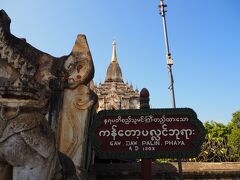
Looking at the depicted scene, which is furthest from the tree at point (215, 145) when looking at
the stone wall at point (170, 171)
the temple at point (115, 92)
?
the temple at point (115, 92)

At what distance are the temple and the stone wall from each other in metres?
54.0

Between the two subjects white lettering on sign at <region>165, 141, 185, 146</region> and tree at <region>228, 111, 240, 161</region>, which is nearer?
white lettering on sign at <region>165, 141, 185, 146</region>

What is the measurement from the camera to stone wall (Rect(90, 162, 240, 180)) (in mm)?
7441

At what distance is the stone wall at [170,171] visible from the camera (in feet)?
24.4

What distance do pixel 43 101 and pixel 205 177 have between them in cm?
489

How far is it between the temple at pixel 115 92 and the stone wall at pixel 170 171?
53982 millimetres

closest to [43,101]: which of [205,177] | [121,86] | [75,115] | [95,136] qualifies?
[95,136]

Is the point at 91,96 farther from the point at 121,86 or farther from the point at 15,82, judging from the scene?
the point at 121,86

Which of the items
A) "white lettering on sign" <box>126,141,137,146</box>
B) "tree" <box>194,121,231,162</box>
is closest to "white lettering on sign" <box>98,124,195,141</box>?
"white lettering on sign" <box>126,141,137,146</box>

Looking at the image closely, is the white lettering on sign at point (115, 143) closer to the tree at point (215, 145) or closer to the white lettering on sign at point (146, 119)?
the white lettering on sign at point (146, 119)

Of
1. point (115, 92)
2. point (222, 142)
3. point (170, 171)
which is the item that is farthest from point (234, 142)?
point (115, 92)

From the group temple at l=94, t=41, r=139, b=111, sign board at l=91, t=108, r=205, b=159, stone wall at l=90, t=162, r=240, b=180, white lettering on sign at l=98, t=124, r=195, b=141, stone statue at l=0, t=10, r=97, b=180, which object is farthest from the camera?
temple at l=94, t=41, r=139, b=111

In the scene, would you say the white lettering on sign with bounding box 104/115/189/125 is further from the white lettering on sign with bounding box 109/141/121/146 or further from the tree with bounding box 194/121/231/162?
the tree with bounding box 194/121/231/162

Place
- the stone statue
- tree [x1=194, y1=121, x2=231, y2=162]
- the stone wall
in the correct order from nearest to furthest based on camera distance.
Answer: the stone statue
the stone wall
tree [x1=194, y1=121, x2=231, y2=162]
